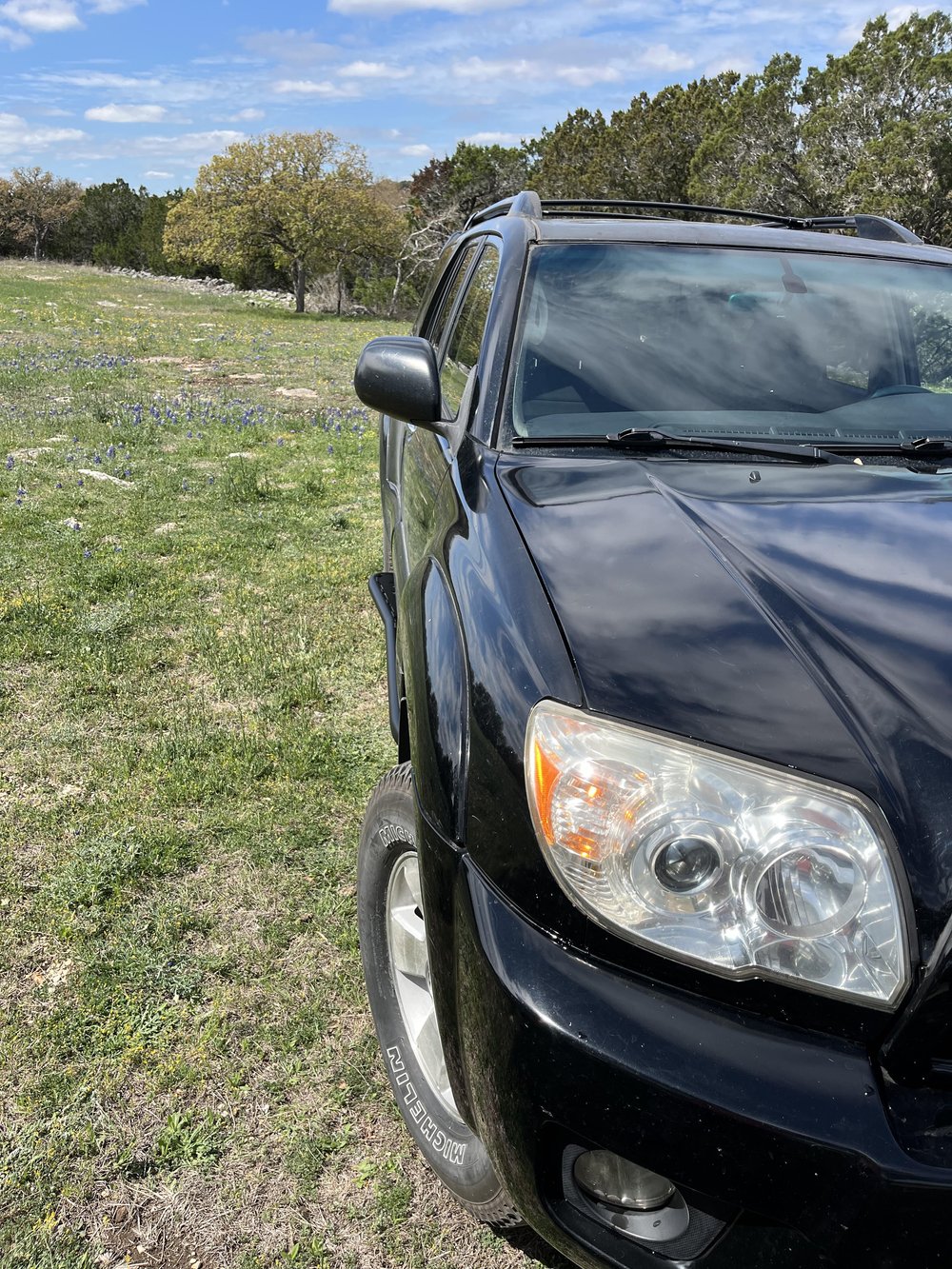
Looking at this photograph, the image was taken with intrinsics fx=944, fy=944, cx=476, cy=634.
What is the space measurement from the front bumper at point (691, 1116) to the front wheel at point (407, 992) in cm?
46

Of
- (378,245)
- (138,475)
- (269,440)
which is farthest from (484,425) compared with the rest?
(378,245)

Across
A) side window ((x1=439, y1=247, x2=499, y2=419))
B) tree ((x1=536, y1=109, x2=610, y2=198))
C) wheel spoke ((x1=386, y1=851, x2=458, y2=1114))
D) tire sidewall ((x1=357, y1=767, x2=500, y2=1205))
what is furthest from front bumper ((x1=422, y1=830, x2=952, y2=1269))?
tree ((x1=536, y1=109, x2=610, y2=198))

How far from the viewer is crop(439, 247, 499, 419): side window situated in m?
2.58

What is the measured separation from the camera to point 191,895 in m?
2.68

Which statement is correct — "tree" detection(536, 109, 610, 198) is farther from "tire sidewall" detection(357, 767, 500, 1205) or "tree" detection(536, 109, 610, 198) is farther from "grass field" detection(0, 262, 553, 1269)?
"tire sidewall" detection(357, 767, 500, 1205)

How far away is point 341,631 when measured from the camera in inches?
177

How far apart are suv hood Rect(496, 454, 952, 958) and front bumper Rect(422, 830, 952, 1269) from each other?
0.73 feet

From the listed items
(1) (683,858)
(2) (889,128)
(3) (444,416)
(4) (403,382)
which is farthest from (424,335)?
(2) (889,128)

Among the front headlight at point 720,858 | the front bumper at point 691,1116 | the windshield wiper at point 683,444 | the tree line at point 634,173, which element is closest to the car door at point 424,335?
the windshield wiper at point 683,444

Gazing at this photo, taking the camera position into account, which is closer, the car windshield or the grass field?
the grass field

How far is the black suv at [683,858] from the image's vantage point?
1095 mm

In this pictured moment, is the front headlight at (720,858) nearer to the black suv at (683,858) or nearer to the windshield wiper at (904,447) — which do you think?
the black suv at (683,858)

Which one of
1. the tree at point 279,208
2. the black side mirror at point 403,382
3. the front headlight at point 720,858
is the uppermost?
the tree at point 279,208

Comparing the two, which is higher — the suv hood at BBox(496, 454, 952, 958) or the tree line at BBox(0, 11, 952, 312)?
the tree line at BBox(0, 11, 952, 312)
